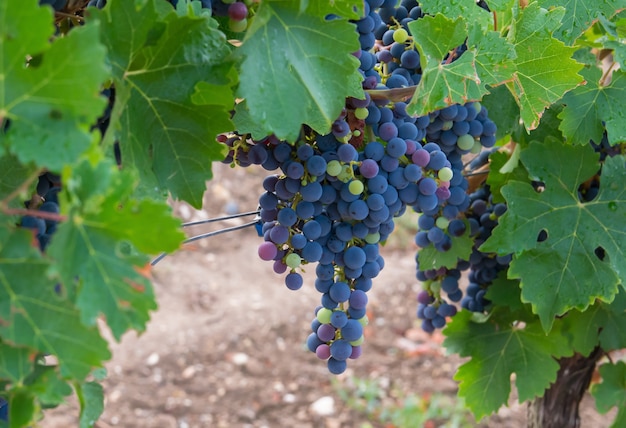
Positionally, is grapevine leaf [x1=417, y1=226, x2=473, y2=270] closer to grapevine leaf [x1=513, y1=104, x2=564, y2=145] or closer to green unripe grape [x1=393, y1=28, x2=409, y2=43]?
grapevine leaf [x1=513, y1=104, x2=564, y2=145]

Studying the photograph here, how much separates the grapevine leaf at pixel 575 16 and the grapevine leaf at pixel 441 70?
219 millimetres

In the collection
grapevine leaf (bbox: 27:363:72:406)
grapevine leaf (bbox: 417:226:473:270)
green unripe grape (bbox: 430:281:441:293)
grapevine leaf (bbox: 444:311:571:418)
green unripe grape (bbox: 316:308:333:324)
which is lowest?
grapevine leaf (bbox: 444:311:571:418)

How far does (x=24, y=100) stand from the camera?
567mm

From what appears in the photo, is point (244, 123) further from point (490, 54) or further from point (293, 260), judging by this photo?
point (490, 54)

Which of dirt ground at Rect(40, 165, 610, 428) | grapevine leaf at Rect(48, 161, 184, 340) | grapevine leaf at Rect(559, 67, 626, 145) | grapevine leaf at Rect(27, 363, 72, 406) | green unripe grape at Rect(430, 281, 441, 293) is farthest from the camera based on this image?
dirt ground at Rect(40, 165, 610, 428)

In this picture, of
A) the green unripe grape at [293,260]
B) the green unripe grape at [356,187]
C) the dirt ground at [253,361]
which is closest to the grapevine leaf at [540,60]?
the green unripe grape at [356,187]

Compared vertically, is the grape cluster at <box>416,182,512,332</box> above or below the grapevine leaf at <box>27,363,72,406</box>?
below

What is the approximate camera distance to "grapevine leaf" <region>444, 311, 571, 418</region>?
1305 mm

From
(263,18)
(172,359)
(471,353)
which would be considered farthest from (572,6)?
(172,359)

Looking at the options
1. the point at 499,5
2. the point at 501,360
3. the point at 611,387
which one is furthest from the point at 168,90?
the point at 611,387

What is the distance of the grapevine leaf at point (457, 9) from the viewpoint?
94 centimetres

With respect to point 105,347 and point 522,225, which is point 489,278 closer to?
point 522,225

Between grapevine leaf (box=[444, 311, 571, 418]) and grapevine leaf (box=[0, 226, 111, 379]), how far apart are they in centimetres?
85

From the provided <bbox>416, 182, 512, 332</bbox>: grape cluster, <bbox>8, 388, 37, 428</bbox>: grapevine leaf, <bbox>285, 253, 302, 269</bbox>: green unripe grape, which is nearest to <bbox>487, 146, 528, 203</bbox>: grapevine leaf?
<bbox>416, 182, 512, 332</bbox>: grape cluster
